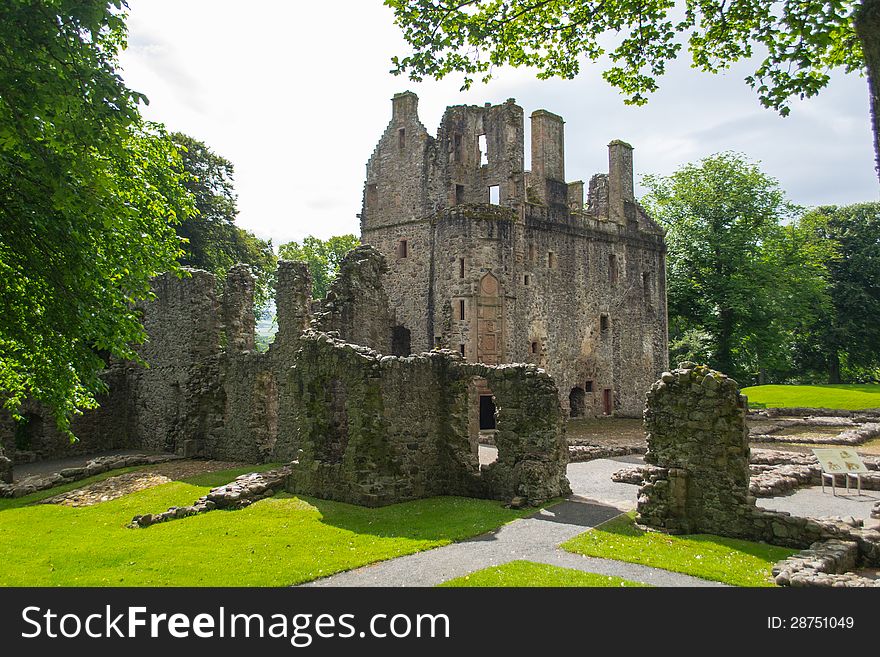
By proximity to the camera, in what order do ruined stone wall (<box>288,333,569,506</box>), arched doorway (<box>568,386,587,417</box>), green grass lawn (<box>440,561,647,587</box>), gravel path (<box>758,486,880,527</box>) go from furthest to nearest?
1. arched doorway (<box>568,386,587,417</box>)
2. ruined stone wall (<box>288,333,569,506</box>)
3. gravel path (<box>758,486,880,527</box>)
4. green grass lawn (<box>440,561,647,587</box>)

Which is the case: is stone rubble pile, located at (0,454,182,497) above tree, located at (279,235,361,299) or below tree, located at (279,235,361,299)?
below

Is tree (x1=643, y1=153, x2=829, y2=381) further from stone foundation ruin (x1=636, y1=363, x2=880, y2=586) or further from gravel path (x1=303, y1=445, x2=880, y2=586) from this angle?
stone foundation ruin (x1=636, y1=363, x2=880, y2=586)

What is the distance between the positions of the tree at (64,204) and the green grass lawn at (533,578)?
7.31 meters

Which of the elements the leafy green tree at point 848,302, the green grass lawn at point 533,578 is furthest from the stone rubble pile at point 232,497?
the leafy green tree at point 848,302

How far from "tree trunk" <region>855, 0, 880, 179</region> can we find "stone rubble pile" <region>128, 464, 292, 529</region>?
45.0 feet

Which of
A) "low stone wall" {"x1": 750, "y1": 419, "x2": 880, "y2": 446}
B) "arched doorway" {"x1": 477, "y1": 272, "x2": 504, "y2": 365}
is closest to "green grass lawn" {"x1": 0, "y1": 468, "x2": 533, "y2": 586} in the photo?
"arched doorway" {"x1": 477, "y1": 272, "x2": 504, "y2": 365}

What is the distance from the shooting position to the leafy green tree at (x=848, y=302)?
52.2 metres

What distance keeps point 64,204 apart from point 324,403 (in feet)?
28.0

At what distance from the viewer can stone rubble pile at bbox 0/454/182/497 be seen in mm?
18406

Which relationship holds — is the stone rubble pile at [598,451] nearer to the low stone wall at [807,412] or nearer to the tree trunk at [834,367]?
the low stone wall at [807,412]

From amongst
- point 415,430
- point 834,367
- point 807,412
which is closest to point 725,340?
point 807,412

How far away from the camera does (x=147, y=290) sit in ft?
44.6
